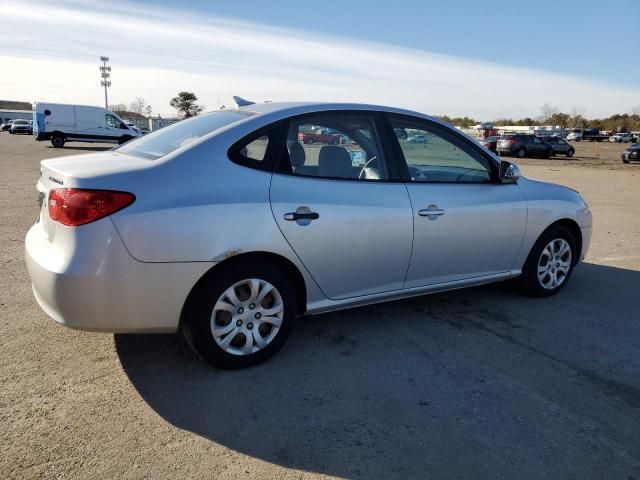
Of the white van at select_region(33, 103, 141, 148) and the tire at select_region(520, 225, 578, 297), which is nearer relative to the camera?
the tire at select_region(520, 225, 578, 297)

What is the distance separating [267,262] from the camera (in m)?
3.30

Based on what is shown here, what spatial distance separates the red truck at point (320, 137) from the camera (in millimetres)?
3547

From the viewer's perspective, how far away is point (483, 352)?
371 centimetres

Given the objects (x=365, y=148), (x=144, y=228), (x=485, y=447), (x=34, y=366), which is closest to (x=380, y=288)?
(x=365, y=148)

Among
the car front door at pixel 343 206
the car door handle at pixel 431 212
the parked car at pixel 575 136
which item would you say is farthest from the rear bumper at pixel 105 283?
the parked car at pixel 575 136

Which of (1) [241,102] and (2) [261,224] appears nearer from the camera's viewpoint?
(2) [261,224]

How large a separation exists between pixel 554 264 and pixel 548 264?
0.10 meters

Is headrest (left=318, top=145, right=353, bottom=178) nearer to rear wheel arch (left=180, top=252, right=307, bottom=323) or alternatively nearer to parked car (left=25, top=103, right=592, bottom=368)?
parked car (left=25, top=103, right=592, bottom=368)

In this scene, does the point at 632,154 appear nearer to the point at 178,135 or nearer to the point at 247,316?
the point at 178,135

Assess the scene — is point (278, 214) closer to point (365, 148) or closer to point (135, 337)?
point (365, 148)

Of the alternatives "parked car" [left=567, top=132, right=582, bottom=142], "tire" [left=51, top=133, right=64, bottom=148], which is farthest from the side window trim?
"parked car" [left=567, top=132, right=582, bottom=142]

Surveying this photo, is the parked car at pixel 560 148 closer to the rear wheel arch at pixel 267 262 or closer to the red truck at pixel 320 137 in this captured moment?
the red truck at pixel 320 137

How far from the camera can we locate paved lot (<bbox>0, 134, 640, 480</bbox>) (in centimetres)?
249

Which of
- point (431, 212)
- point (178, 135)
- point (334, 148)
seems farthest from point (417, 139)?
point (178, 135)
